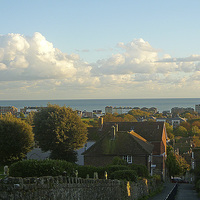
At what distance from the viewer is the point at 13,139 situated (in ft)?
204

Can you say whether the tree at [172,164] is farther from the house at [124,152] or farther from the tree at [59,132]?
the tree at [59,132]

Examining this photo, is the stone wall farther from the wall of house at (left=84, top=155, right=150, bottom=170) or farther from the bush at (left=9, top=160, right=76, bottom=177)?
the wall of house at (left=84, top=155, right=150, bottom=170)

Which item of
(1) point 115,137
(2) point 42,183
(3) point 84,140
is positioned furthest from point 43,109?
(2) point 42,183

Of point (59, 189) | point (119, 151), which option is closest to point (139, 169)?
point (119, 151)

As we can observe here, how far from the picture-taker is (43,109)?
67.0m

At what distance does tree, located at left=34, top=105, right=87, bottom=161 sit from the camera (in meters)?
64.2

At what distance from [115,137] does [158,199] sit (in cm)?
2617

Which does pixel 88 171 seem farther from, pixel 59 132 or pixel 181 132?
pixel 181 132

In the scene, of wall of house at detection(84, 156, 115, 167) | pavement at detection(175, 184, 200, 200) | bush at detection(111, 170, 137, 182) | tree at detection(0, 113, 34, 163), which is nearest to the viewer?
bush at detection(111, 170, 137, 182)

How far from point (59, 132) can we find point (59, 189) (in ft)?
166

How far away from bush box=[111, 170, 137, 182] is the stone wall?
10.7 feet

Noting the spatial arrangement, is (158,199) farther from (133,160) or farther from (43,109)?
(43,109)

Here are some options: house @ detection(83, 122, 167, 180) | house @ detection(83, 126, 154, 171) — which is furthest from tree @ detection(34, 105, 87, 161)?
house @ detection(83, 126, 154, 171)

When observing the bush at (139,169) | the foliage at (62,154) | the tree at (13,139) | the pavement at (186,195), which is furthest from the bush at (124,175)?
the foliage at (62,154)
